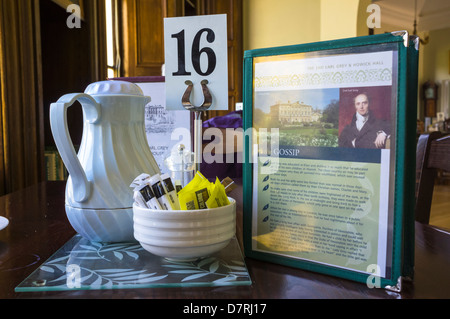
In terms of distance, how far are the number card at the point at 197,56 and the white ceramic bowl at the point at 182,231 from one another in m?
0.23

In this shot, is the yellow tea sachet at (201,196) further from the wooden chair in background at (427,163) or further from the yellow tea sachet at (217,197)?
the wooden chair in background at (427,163)

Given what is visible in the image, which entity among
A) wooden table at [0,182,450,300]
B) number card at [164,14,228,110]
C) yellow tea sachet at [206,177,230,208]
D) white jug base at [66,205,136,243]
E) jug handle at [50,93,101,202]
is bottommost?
wooden table at [0,182,450,300]

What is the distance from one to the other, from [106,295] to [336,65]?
334mm

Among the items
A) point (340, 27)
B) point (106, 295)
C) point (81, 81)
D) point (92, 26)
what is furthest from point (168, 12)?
point (106, 295)

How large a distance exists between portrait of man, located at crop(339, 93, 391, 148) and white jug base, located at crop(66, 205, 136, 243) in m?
0.29

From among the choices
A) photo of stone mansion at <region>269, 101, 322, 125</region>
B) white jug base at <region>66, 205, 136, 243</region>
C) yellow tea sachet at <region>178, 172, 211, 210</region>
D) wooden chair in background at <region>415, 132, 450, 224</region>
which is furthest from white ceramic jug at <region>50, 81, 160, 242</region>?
wooden chair in background at <region>415, 132, 450, 224</region>

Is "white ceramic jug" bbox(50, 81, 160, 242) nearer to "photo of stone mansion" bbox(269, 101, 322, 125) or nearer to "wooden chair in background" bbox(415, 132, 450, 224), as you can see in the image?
"photo of stone mansion" bbox(269, 101, 322, 125)

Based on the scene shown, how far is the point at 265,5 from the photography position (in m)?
4.82

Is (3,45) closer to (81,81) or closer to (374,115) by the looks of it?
(81,81)

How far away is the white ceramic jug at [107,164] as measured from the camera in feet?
1.61

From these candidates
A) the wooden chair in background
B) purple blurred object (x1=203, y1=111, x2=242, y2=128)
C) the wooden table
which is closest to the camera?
the wooden table

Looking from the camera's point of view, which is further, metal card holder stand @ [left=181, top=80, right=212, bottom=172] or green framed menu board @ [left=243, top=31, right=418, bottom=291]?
metal card holder stand @ [left=181, top=80, right=212, bottom=172]

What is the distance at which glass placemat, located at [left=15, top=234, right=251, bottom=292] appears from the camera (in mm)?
381

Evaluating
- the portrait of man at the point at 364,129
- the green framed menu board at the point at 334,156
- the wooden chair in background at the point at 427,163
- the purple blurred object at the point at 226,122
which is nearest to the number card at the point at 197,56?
the green framed menu board at the point at 334,156
